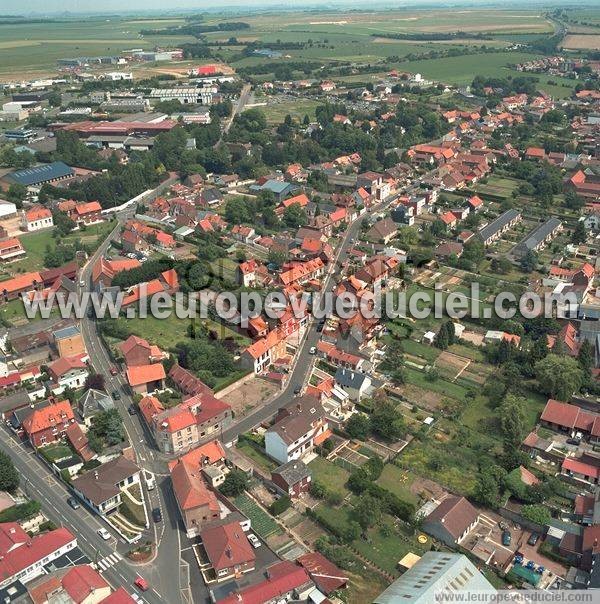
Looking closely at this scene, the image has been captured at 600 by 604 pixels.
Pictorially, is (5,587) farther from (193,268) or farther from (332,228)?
(332,228)

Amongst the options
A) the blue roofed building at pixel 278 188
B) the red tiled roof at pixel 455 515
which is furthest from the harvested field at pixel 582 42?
the red tiled roof at pixel 455 515

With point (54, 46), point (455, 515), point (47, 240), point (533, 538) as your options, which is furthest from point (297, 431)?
point (54, 46)

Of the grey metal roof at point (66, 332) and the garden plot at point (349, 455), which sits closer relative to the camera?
the garden plot at point (349, 455)

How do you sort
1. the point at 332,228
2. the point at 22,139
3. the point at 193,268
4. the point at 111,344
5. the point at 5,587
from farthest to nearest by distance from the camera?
the point at 22,139
the point at 332,228
the point at 193,268
the point at 111,344
the point at 5,587

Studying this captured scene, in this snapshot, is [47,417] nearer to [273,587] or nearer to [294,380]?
[294,380]

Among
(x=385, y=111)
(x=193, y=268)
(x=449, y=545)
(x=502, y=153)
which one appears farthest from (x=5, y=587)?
(x=385, y=111)

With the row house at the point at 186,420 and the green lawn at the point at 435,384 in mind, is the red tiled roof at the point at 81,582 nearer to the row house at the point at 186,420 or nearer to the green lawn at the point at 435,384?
the row house at the point at 186,420

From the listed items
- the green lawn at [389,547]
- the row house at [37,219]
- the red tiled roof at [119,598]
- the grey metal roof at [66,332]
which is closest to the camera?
the red tiled roof at [119,598]
